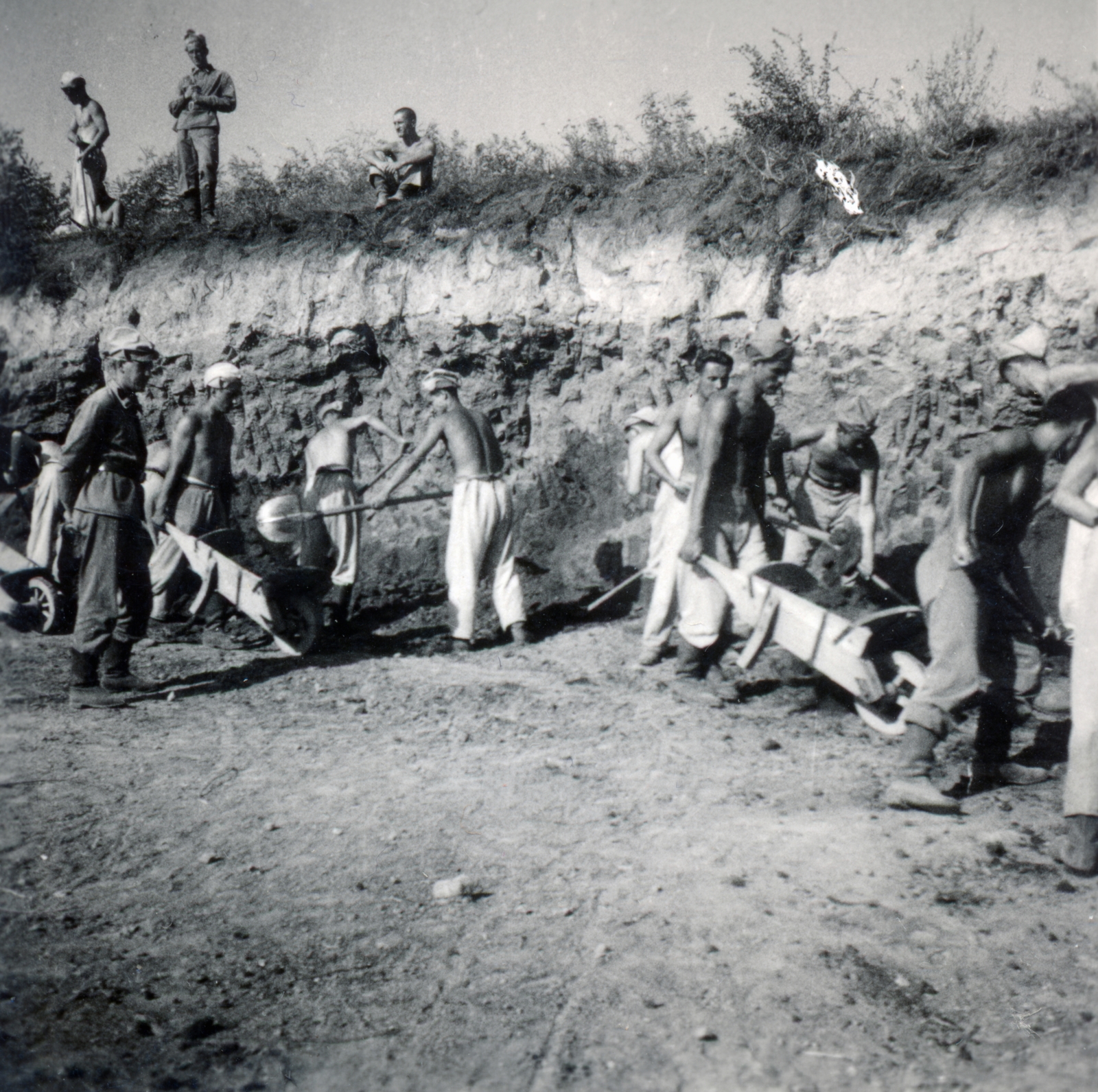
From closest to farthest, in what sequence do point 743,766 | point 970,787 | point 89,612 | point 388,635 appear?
point 970,787
point 743,766
point 89,612
point 388,635

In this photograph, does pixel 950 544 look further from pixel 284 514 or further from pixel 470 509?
pixel 284 514

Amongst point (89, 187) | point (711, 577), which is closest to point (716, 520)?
point (711, 577)

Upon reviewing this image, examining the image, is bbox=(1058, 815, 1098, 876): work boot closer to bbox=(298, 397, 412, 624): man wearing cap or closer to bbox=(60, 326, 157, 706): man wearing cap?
bbox=(60, 326, 157, 706): man wearing cap

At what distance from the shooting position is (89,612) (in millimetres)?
5531

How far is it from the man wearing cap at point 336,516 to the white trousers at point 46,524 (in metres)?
2.09

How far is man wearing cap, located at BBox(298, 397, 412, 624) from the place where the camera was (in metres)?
8.16

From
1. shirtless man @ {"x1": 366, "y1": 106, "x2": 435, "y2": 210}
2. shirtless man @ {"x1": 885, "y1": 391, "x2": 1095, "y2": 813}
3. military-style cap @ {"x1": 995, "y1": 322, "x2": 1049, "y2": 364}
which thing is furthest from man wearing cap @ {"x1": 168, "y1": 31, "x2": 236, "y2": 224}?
shirtless man @ {"x1": 885, "y1": 391, "x2": 1095, "y2": 813}

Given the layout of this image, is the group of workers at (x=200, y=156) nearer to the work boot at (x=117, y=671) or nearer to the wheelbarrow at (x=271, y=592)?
the wheelbarrow at (x=271, y=592)

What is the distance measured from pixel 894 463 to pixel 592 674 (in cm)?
326

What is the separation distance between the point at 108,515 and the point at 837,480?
4.90 metres

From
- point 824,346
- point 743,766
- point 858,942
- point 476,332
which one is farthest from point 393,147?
point 858,942

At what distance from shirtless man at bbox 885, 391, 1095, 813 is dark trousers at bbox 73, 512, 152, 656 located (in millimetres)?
4284

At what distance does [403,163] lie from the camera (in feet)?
34.2

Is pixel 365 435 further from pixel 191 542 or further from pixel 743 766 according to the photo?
pixel 743 766
